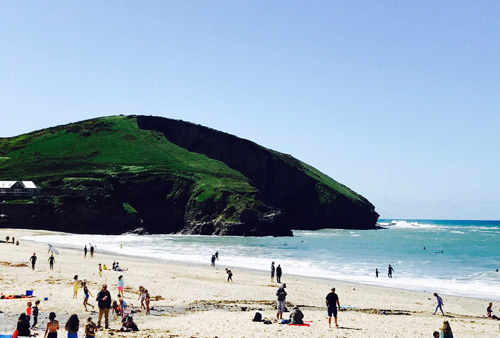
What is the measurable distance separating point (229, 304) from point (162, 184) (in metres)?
113

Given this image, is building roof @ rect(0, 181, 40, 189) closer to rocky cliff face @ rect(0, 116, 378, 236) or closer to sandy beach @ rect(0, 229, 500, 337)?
rocky cliff face @ rect(0, 116, 378, 236)

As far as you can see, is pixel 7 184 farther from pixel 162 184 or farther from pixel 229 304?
pixel 229 304

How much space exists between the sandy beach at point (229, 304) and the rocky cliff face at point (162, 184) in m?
76.0

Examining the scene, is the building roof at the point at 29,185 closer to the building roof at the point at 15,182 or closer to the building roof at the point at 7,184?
the building roof at the point at 15,182

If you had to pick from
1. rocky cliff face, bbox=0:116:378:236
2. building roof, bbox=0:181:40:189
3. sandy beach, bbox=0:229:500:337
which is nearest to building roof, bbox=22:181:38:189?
building roof, bbox=0:181:40:189

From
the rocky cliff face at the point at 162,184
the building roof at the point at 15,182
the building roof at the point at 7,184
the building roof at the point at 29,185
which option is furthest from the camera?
the building roof at the point at 29,185

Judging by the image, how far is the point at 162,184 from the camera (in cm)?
13650

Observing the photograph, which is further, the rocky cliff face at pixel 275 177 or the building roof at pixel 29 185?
the rocky cliff face at pixel 275 177

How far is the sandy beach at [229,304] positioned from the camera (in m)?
19.4

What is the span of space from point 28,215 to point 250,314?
102714mm

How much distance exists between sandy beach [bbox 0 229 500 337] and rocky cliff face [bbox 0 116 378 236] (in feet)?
249

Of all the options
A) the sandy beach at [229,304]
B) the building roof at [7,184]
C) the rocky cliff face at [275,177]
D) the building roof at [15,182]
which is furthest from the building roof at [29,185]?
the sandy beach at [229,304]

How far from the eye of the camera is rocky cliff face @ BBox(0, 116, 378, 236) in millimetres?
117750

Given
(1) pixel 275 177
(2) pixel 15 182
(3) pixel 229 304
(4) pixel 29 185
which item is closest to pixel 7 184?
(2) pixel 15 182
